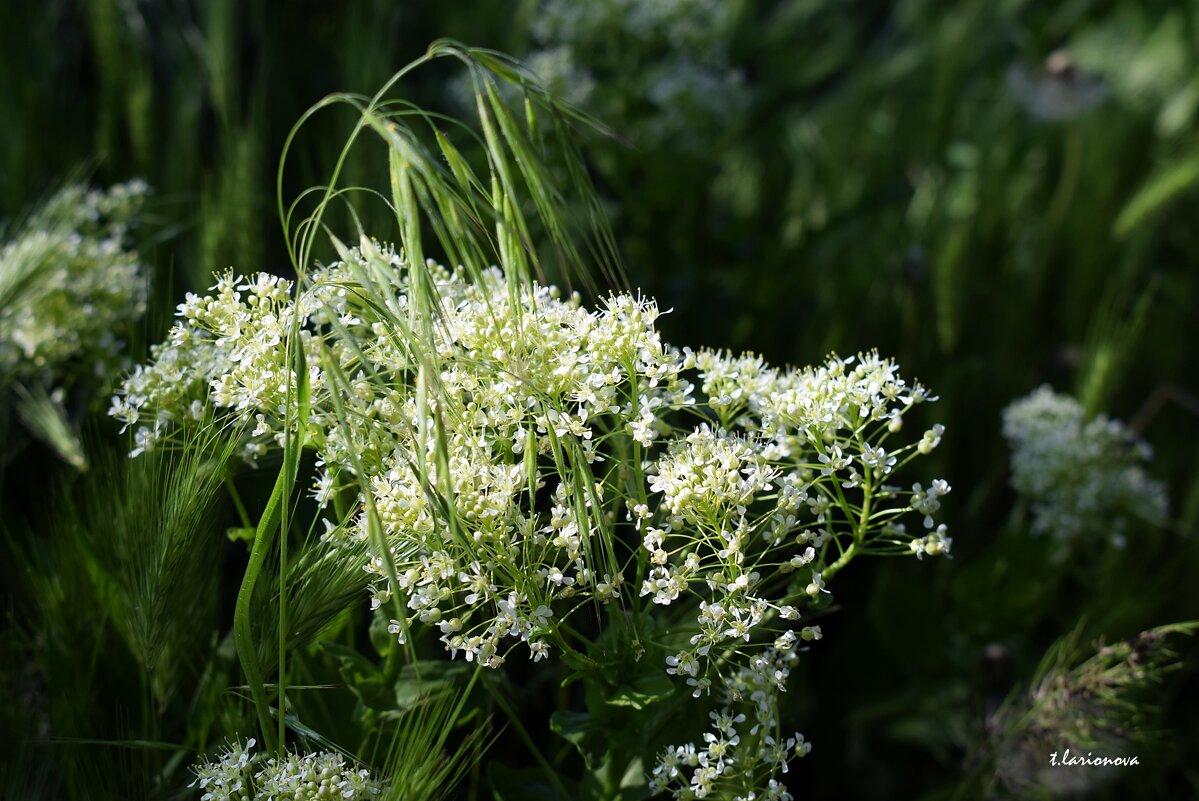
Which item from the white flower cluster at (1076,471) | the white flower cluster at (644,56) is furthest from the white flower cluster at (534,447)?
the white flower cluster at (644,56)

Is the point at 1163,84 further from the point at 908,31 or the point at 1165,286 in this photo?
the point at 1165,286

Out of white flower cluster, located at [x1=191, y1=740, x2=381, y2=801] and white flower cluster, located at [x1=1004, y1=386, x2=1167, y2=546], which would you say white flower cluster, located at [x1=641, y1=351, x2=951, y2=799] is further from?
white flower cluster, located at [x1=1004, y1=386, x2=1167, y2=546]

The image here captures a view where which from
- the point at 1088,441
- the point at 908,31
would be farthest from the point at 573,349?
the point at 908,31

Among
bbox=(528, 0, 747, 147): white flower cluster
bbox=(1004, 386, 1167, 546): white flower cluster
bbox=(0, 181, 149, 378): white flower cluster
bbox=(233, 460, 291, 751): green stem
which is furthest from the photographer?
bbox=(528, 0, 747, 147): white flower cluster

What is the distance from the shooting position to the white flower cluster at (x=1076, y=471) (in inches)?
38.4

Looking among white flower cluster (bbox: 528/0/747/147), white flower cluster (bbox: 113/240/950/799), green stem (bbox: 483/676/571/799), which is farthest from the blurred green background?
green stem (bbox: 483/676/571/799)

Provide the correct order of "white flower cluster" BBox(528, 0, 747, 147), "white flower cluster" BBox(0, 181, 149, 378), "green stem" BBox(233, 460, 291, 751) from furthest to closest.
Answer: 1. "white flower cluster" BBox(528, 0, 747, 147)
2. "white flower cluster" BBox(0, 181, 149, 378)
3. "green stem" BBox(233, 460, 291, 751)

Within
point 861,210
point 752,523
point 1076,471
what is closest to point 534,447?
point 752,523

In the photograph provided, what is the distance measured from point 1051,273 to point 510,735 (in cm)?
96

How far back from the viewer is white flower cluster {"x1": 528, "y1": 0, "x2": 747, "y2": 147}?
1.31 metres

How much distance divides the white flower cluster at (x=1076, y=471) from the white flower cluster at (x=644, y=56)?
1.82 ft

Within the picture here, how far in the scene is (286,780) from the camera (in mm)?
496

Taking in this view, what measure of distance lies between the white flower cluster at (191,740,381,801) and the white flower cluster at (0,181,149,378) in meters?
0.36

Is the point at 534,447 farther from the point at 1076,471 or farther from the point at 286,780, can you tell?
the point at 1076,471
